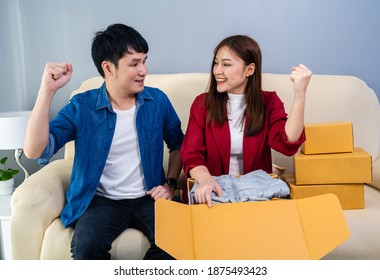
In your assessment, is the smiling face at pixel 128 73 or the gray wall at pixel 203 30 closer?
the smiling face at pixel 128 73

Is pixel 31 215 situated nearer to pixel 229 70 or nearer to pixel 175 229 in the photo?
pixel 175 229

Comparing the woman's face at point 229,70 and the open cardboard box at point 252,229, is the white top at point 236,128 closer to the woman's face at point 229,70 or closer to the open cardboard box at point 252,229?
the woman's face at point 229,70

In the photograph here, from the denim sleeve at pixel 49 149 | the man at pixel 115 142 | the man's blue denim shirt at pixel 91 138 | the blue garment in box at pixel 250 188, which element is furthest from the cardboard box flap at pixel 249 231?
the denim sleeve at pixel 49 149

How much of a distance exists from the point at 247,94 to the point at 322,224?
0.60 meters

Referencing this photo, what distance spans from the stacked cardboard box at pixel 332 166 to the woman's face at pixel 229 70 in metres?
0.29

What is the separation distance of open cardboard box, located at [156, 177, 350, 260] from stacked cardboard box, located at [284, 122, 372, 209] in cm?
34

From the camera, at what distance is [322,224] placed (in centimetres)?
121

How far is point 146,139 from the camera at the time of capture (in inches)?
61.9

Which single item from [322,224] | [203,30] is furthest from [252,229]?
[203,30]

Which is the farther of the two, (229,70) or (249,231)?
(229,70)

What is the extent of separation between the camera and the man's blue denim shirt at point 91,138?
1.51 metres

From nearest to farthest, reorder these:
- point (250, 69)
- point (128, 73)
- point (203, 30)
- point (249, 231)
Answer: point (249, 231)
point (128, 73)
point (250, 69)
point (203, 30)

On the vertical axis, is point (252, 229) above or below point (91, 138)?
below

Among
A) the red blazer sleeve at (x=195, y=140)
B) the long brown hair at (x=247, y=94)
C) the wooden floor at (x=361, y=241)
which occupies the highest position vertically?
the long brown hair at (x=247, y=94)
